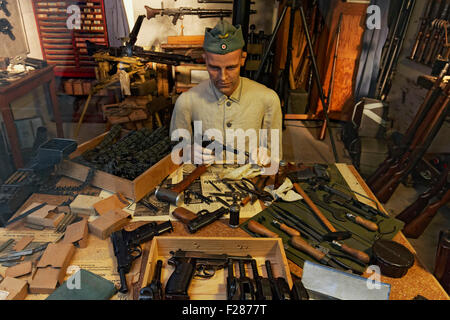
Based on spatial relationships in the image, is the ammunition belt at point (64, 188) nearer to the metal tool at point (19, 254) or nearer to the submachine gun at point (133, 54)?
the metal tool at point (19, 254)

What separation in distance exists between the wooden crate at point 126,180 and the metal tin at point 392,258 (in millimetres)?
1538

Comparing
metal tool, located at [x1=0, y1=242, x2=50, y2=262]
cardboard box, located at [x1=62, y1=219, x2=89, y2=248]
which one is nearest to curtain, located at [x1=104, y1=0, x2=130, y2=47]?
cardboard box, located at [x1=62, y1=219, x2=89, y2=248]

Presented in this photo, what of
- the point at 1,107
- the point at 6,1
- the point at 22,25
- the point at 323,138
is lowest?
the point at 323,138

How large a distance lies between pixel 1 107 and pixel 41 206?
1.30 meters

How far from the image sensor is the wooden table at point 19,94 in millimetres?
2576

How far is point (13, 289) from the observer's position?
1.53 m

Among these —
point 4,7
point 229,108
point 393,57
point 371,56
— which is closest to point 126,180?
point 229,108

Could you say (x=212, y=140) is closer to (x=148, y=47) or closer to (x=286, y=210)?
(x=286, y=210)

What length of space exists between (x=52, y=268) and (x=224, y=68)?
1.63 metres

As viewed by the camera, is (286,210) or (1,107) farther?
(1,107)

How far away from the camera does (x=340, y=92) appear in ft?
17.7
